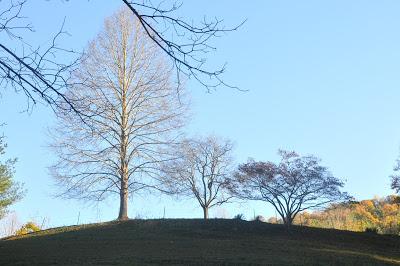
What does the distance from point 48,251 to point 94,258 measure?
2.18 m

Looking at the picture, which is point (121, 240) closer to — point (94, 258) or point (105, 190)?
point (94, 258)

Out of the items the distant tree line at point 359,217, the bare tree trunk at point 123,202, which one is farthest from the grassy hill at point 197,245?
the distant tree line at point 359,217

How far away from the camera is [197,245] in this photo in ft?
44.7

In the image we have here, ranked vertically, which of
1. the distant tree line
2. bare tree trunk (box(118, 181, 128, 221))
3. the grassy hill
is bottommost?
the grassy hill

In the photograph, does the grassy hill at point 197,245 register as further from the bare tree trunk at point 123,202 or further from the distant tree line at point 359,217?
the distant tree line at point 359,217

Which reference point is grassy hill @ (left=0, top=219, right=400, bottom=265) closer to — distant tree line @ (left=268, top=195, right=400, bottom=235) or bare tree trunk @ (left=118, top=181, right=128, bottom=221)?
bare tree trunk @ (left=118, top=181, right=128, bottom=221)

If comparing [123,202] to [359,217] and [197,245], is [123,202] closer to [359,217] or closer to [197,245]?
[197,245]

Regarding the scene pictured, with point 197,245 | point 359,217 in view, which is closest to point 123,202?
point 197,245

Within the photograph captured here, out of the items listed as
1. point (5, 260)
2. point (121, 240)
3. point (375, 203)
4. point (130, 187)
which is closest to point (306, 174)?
point (130, 187)

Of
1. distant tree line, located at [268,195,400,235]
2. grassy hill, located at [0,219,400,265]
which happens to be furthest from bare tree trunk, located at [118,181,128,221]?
distant tree line, located at [268,195,400,235]

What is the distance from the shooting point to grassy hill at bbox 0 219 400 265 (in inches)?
452

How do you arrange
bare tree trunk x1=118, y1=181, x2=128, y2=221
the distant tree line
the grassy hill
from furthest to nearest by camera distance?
the distant tree line → bare tree trunk x1=118, y1=181, x2=128, y2=221 → the grassy hill

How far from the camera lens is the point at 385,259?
12.6 meters

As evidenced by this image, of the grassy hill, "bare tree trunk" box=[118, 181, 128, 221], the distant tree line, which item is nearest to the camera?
the grassy hill
